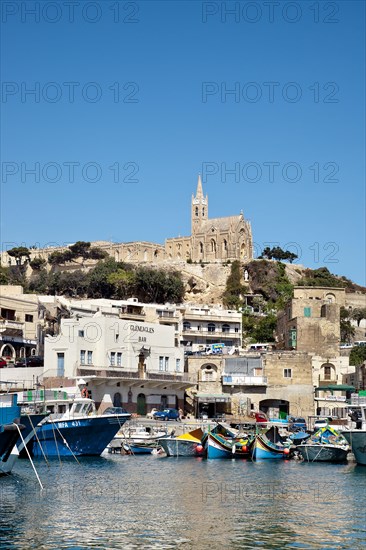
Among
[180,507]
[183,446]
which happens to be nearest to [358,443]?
[183,446]

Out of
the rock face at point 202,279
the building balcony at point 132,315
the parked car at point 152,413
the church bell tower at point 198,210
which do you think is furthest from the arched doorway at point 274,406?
the church bell tower at point 198,210

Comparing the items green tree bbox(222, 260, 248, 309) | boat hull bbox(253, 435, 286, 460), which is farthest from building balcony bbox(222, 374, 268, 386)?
green tree bbox(222, 260, 248, 309)

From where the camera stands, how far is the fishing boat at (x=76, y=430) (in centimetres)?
5062

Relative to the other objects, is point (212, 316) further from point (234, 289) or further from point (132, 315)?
point (234, 289)

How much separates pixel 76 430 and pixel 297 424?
2064 centimetres

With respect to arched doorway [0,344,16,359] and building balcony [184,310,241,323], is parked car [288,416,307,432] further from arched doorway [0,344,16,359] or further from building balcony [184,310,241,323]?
arched doorway [0,344,16,359]

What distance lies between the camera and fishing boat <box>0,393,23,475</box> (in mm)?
38594

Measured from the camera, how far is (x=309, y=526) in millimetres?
29406

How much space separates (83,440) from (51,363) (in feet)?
56.4

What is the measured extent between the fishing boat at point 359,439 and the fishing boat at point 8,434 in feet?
62.0

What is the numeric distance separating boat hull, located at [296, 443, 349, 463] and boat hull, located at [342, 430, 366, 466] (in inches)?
72.5

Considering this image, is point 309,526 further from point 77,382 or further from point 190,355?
point 190,355

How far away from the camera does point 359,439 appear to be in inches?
1991

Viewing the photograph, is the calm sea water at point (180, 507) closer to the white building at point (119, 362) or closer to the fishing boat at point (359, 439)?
the fishing boat at point (359, 439)
